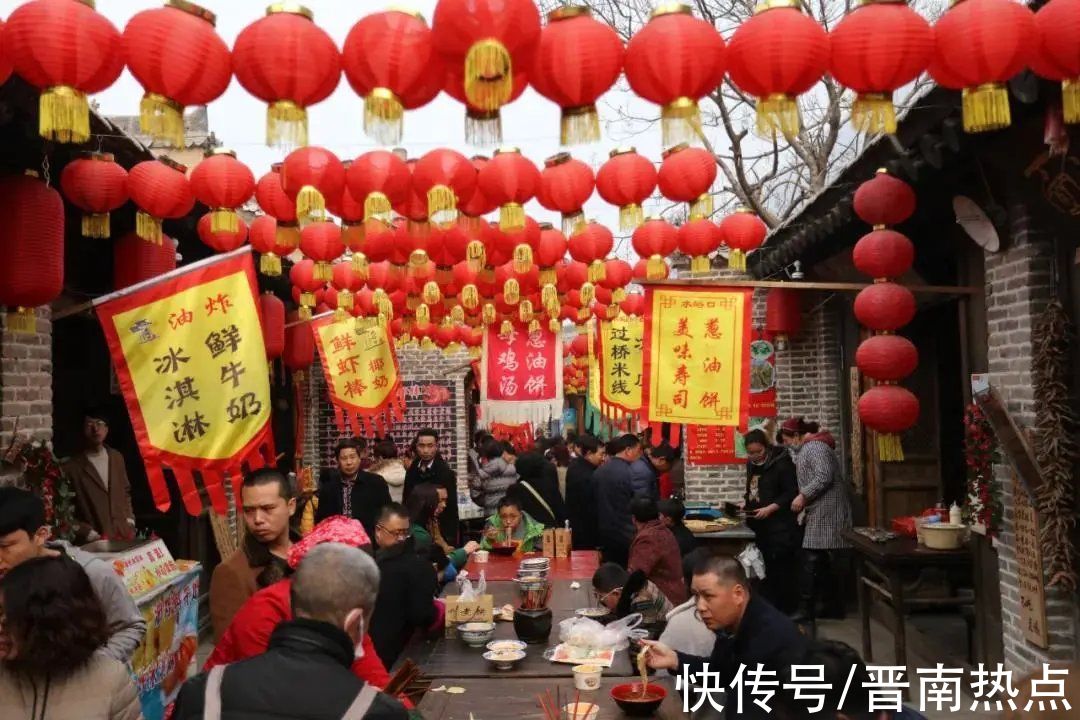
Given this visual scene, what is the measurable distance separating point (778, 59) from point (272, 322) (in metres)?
7.39

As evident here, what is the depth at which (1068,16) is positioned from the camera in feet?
11.4

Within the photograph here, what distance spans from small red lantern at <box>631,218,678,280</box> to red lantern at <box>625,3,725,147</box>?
405 centimetres

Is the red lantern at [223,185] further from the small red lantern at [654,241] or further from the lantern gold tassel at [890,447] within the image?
the lantern gold tassel at [890,447]

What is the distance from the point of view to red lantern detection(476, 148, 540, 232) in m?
5.62

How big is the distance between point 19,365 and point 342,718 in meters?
4.68

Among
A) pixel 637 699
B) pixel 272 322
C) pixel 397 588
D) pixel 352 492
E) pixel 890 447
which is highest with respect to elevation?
pixel 272 322

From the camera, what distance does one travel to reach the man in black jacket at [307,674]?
2336 millimetres

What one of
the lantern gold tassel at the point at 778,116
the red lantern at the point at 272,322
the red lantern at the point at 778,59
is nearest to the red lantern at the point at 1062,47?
the red lantern at the point at 778,59

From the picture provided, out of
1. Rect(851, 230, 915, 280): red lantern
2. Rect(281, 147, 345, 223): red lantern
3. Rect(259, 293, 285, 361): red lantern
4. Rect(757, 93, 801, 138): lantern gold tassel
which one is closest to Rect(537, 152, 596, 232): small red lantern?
Rect(281, 147, 345, 223): red lantern

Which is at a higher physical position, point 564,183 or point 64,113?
point 564,183

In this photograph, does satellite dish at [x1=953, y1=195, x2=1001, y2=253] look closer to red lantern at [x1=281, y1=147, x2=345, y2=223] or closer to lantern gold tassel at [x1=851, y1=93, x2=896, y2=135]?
lantern gold tassel at [x1=851, y1=93, x2=896, y2=135]

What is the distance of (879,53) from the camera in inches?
140

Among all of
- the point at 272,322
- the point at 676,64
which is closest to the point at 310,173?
the point at 676,64

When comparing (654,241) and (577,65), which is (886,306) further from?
(577,65)
